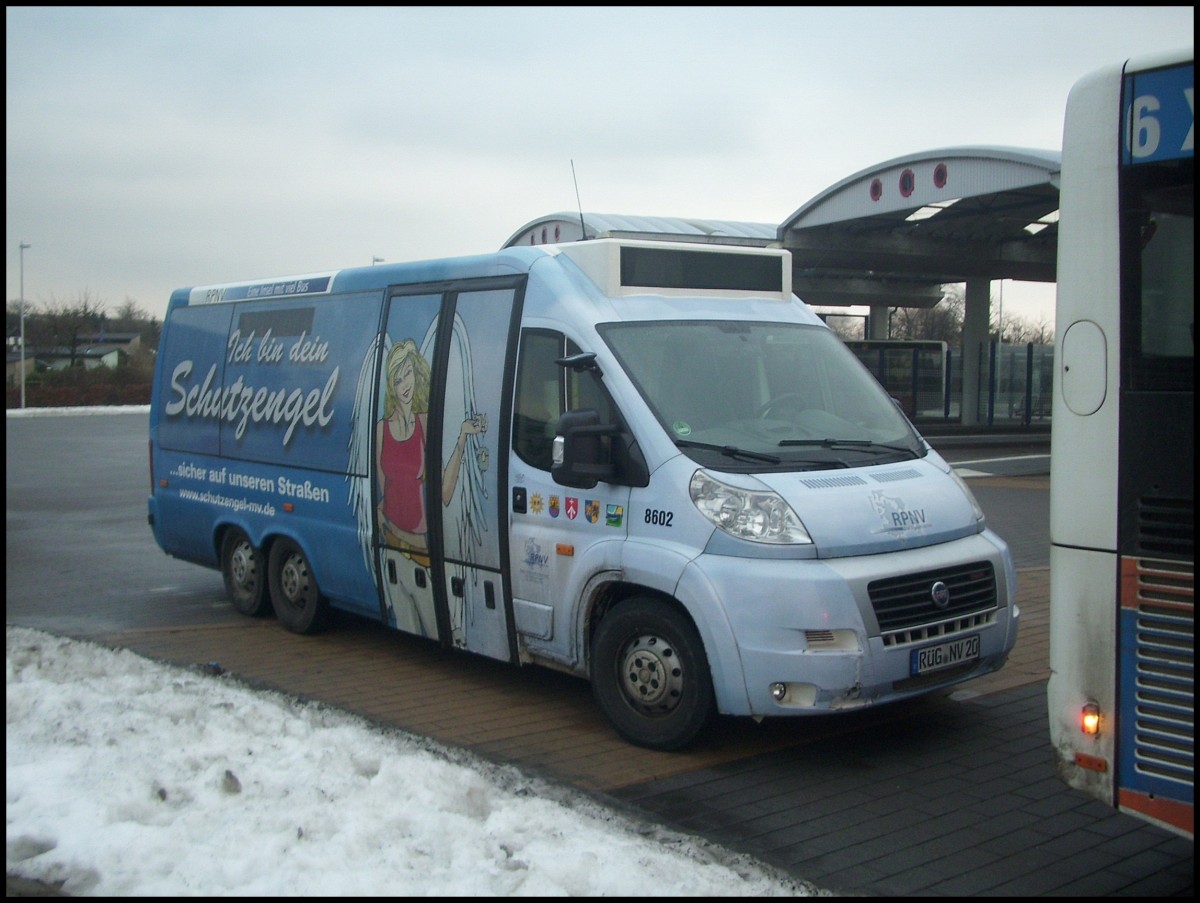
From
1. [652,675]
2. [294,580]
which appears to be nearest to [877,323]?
[294,580]

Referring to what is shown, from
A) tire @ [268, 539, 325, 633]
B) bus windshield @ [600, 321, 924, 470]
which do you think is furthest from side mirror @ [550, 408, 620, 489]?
tire @ [268, 539, 325, 633]

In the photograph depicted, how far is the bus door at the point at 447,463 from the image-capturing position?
714 cm

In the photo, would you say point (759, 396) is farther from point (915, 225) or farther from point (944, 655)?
point (915, 225)

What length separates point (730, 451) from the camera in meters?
6.13

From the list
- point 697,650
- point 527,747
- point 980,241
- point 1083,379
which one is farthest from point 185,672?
point 980,241

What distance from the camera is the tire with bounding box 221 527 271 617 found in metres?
9.62

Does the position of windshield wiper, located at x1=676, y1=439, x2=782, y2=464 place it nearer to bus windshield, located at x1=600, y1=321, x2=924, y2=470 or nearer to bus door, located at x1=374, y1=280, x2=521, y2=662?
bus windshield, located at x1=600, y1=321, x2=924, y2=470

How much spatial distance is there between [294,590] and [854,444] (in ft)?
15.6

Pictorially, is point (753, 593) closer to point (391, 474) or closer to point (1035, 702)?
point (1035, 702)

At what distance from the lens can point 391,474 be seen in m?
7.94

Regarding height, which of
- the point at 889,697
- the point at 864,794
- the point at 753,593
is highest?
the point at 753,593

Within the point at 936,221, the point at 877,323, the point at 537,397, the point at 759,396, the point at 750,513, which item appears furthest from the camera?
the point at 877,323

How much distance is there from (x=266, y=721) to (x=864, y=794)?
3.10m

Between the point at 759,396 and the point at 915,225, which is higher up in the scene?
the point at 915,225
